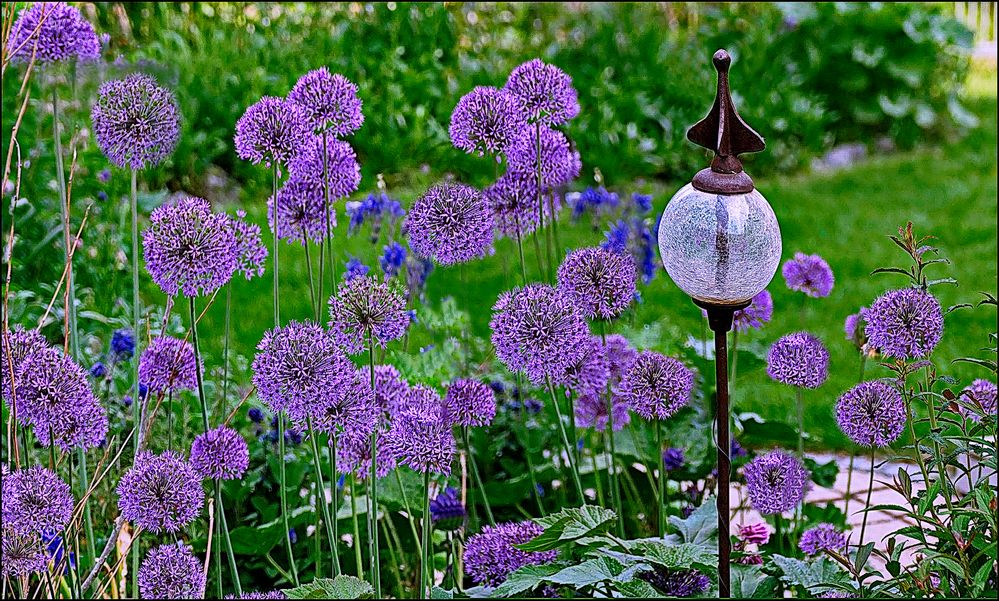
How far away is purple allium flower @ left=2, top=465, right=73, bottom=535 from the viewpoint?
1646mm

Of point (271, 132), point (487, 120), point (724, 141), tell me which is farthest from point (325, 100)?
point (724, 141)

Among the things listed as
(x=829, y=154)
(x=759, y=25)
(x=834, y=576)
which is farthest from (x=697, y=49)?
(x=834, y=576)

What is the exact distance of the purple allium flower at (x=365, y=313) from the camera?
1.68 m

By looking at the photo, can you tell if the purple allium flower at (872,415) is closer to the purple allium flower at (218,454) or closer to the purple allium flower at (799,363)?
the purple allium flower at (799,363)

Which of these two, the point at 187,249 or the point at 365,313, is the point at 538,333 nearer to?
the point at 365,313

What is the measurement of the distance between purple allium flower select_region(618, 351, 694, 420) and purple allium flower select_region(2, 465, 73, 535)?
869 mm

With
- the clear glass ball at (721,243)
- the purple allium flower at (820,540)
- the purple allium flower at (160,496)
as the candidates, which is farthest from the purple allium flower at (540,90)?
the purple allium flower at (820,540)

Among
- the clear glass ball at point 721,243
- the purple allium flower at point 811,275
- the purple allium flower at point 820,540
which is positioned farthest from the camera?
the purple allium flower at point 811,275

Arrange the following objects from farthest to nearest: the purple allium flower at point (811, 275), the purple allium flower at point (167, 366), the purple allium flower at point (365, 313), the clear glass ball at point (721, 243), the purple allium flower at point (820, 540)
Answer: the purple allium flower at point (811, 275) → the purple allium flower at point (820, 540) → the purple allium flower at point (167, 366) → the purple allium flower at point (365, 313) → the clear glass ball at point (721, 243)

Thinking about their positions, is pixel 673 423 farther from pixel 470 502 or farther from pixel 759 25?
pixel 759 25

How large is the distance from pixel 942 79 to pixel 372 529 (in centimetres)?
566

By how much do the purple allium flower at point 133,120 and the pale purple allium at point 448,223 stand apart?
0.40 metres

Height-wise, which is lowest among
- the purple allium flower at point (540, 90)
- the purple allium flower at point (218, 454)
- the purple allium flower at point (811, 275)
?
the purple allium flower at point (218, 454)

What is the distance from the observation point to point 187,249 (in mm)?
1598
